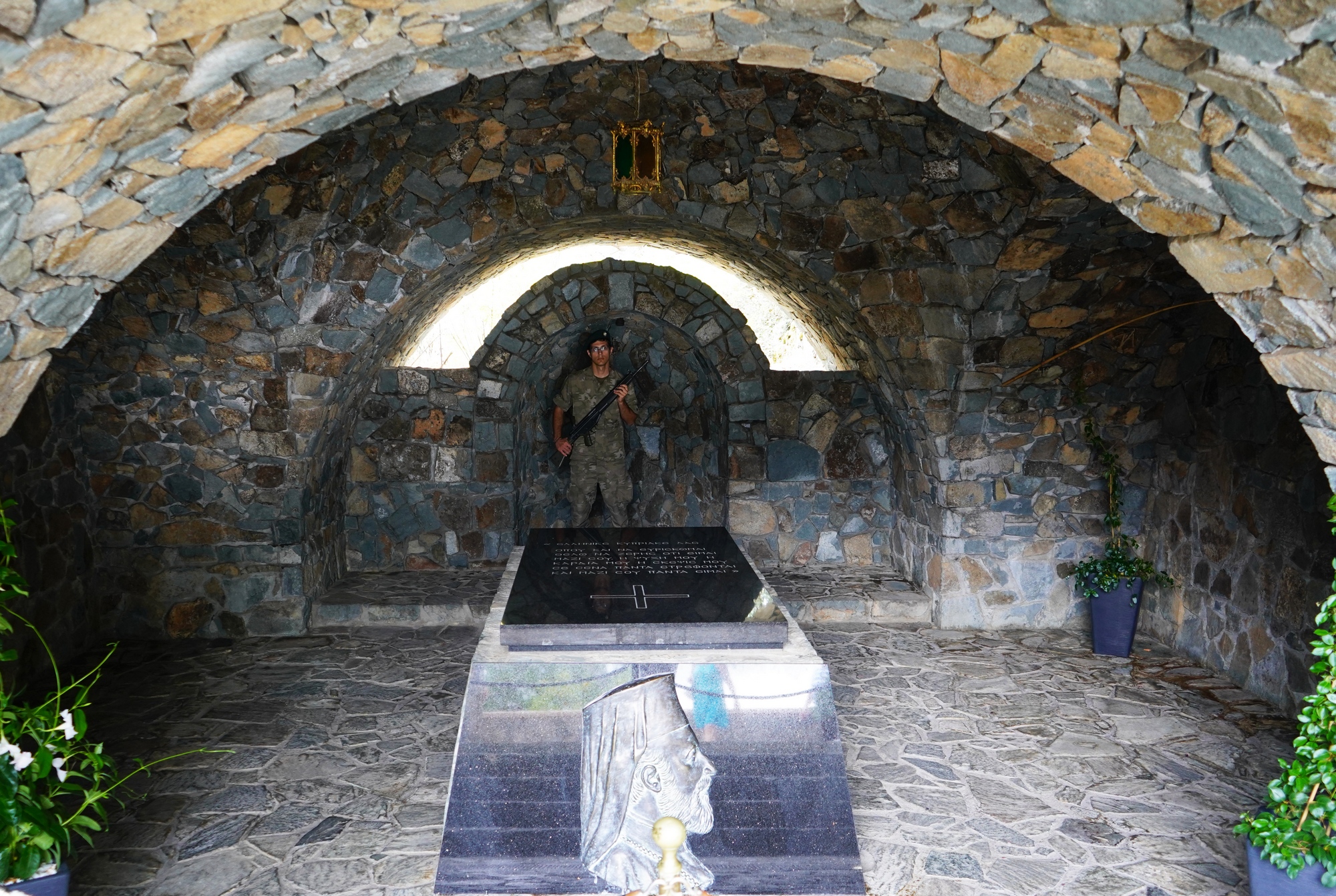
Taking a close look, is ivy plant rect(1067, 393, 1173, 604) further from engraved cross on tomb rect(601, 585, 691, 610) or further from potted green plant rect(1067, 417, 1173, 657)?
engraved cross on tomb rect(601, 585, 691, 610)

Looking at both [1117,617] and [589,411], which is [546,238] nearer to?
[589,411]

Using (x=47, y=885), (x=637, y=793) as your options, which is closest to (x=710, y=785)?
(x=637, y=793)

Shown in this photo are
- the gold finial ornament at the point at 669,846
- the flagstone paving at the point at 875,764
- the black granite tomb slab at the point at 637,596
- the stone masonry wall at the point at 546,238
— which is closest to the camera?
the gold finial ornament at the point at 669,846

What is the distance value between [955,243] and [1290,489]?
6.69 ft

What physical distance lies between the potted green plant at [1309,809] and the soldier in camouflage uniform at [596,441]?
14.9ft

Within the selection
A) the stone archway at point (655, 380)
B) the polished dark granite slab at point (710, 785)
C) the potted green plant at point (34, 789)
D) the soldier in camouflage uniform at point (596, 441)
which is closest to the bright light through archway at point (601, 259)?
the stone archway at point (655, 380)

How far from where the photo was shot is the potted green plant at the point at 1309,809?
8.13 ft

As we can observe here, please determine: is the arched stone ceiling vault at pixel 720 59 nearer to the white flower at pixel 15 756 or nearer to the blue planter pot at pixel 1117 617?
the white flower at pixel 15 756

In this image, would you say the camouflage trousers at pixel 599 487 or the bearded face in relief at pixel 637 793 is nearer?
the bearded face in relief at pixel 637 793

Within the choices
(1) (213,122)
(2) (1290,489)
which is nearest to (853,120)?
(2) (1290,489)

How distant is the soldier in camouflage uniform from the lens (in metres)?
6.61

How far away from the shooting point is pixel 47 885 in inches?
93.0

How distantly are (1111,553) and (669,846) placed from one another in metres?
4.16

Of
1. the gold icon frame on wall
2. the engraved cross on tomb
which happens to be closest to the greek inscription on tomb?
the engraved cross on tomb
